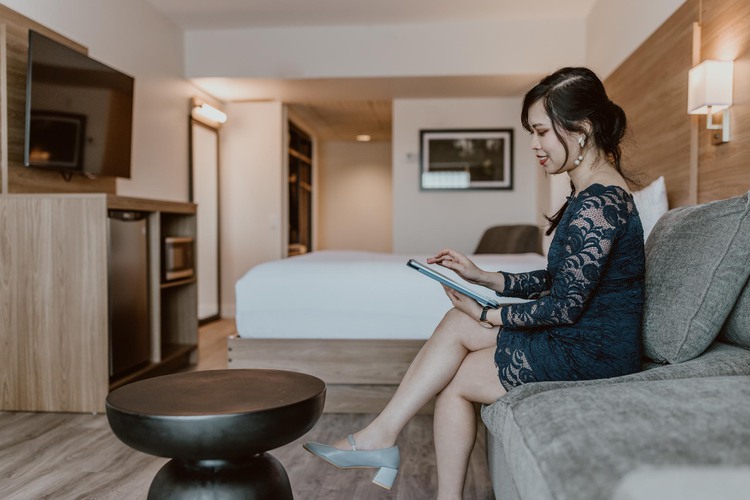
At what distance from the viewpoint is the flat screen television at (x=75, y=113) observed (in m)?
3.01

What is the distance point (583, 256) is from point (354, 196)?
7475mm

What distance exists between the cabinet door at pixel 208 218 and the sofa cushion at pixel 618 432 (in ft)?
16.8

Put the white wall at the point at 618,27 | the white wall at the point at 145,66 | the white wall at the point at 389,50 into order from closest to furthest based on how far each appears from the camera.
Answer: the white wall at the point at 618,27, the white wall at the point at 145,66, the white wall at the point at 389,50

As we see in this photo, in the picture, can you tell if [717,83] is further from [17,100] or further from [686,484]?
[17,100]

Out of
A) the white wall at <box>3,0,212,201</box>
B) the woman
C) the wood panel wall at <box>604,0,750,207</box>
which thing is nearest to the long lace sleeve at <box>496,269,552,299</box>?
the woman

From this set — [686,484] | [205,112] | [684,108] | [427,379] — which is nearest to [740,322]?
[427,379]

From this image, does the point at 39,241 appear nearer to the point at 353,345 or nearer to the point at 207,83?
the point at 353,345

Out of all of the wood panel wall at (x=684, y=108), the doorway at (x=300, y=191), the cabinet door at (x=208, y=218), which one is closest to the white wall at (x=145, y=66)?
the cabinet door at (x=208, y=218)

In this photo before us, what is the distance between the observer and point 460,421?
1651 mm

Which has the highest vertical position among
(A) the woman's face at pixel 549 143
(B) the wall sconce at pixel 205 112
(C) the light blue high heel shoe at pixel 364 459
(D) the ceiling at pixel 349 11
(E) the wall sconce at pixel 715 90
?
(D) the ceiling at pixel 349 11

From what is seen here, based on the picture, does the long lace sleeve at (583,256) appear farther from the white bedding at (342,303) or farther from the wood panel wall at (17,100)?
the wood panel wall at (17,100)

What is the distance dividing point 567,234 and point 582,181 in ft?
0.71

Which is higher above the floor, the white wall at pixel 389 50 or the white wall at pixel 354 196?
the white wall at pixel 389 50

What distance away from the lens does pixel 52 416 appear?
280 cm
